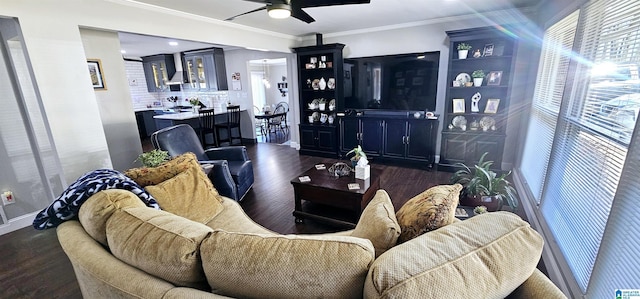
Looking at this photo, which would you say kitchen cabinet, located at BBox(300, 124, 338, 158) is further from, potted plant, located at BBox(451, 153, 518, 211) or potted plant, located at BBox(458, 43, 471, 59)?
potted plant, located at BBox(451, 153, 518, 211)

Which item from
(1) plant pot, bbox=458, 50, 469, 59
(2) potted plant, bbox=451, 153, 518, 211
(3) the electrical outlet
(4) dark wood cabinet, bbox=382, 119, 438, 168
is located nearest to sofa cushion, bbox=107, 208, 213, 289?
(2) potted plant, bbox=451, 153, 518, 211

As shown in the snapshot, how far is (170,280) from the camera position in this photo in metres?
0.92

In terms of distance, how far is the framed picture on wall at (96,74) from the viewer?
2794 mm

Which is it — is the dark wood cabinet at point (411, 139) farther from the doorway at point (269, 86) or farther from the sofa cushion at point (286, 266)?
the doorway at point (269, 86)

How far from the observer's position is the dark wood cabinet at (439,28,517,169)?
366 centimetres

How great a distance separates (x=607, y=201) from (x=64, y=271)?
359 centimetres

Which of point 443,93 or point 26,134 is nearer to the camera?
point 26,134

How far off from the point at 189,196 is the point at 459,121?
3867 millimetres

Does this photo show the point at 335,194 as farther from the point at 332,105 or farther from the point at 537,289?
the point at 332,105

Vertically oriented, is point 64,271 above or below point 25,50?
below

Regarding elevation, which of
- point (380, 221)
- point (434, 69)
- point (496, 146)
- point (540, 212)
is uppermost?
point (434, 69)

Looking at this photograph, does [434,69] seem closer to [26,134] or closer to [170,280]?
[170,280]

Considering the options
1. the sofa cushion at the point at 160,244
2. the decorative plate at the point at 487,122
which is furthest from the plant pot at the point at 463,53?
the sofa cushion at the point at 160,244

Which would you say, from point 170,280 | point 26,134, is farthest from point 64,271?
point 170,280
